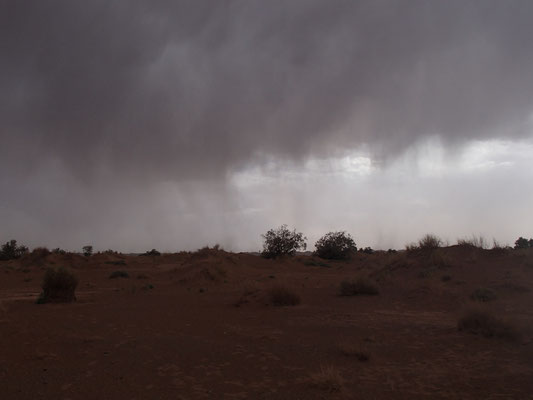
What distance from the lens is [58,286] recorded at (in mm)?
20891

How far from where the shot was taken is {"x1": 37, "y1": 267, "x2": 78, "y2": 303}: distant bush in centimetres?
2067

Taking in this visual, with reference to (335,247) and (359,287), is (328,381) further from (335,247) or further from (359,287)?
(335,247)

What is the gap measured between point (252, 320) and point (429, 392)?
8818 mm

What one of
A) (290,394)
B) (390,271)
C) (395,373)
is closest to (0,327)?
(290,394)

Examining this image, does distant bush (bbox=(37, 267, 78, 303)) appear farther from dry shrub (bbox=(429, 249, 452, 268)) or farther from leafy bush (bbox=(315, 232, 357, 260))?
leafy bush (bbox=(315, 232, 357, 260))

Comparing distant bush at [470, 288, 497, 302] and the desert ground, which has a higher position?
distant bush at [470, 288, 497, 302]

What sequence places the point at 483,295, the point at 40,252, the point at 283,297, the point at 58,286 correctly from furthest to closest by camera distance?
the point at 40,252
the point at 58,286
the point at 283,297
the point at 483,295

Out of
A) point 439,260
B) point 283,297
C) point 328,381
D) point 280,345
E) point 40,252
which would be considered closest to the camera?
point 328,381

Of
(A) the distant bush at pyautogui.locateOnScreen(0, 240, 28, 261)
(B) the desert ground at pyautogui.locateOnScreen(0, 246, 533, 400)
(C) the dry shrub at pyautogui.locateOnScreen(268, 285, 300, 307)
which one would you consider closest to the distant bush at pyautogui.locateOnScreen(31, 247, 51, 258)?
(A) the distant bush at pyautogui.locateOnScreen(0, 240, 28, 261)

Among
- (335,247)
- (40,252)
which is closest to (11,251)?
(40,252)

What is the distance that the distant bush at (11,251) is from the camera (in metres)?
64.9

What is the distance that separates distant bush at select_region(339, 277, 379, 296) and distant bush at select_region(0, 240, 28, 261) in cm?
6054

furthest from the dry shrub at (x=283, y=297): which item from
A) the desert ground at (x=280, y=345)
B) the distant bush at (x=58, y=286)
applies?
the distant bush at (x=58, y=286)

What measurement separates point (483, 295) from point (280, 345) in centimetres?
1059
